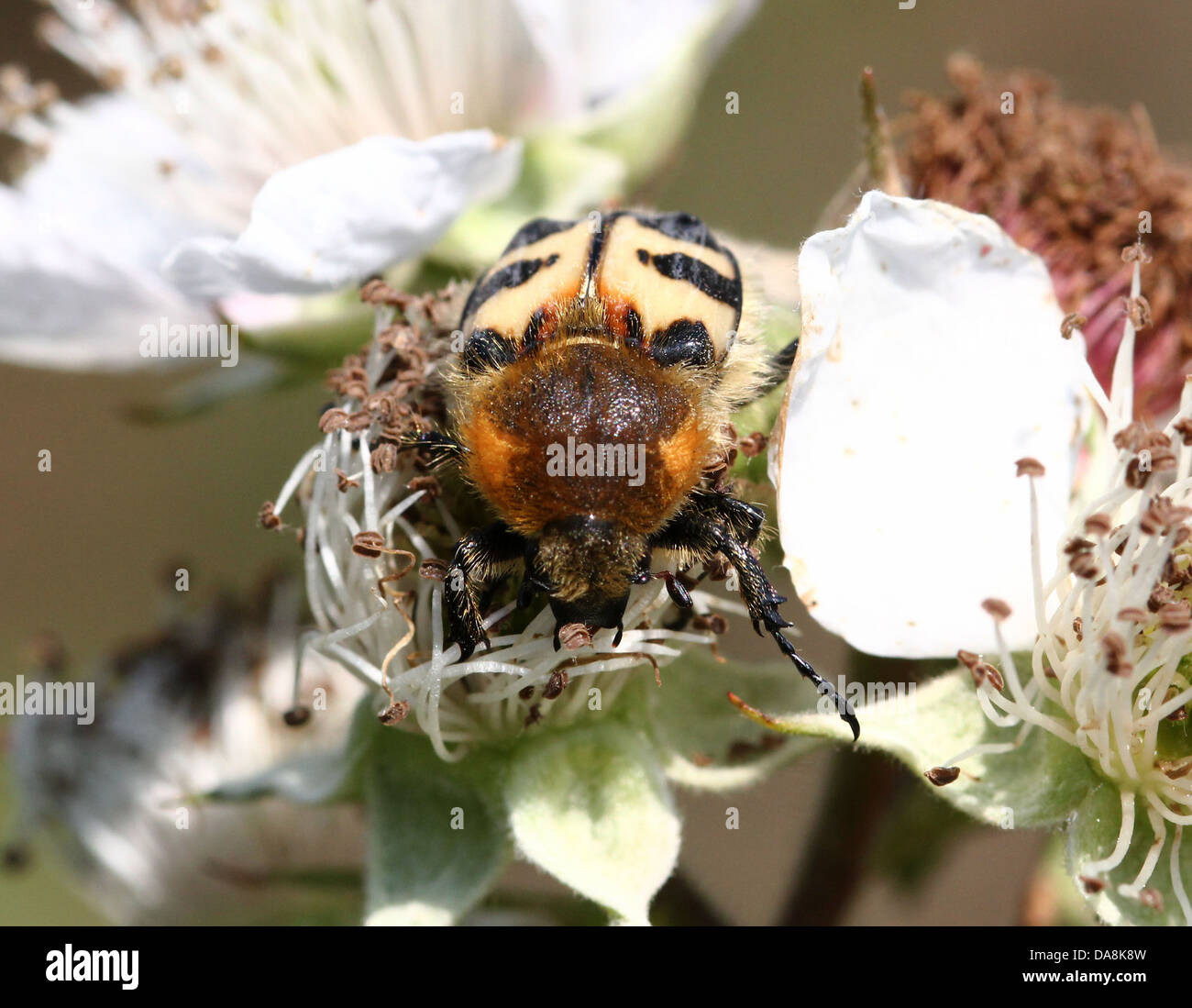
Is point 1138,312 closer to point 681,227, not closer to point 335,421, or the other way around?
point 681,227

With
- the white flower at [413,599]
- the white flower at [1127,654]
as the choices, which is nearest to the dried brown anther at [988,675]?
the white flower at [1127,654]

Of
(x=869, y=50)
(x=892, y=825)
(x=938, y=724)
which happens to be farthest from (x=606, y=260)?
(x=869, y=50)

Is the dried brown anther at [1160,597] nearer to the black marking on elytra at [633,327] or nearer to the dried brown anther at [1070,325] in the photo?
the dried brown anther at [1070,325]

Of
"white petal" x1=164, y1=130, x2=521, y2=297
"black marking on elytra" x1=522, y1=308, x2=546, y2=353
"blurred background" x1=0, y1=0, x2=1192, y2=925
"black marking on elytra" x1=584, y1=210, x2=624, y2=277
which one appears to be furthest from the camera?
"blurred background" x1=0, y1=0, x2=1192, y2=925

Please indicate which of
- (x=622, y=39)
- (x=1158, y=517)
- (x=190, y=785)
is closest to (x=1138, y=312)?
(x=1158, y=517)

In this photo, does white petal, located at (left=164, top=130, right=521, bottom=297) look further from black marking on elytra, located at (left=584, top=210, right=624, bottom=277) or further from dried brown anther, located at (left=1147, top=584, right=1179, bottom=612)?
dried brown anther, located at (left=1147, top=584, right=1179, bottom=612)

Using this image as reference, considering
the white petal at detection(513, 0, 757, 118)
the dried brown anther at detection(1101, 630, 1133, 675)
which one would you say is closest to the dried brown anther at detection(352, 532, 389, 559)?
the dried brown anther at detection(1101, 630, 1133, 675)

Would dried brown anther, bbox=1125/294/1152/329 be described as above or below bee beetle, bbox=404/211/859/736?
above
